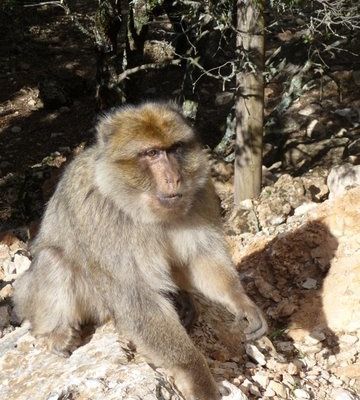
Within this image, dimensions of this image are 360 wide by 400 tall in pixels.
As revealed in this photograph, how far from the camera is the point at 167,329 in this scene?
3160 mm

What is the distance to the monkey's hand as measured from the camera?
3.28 metres

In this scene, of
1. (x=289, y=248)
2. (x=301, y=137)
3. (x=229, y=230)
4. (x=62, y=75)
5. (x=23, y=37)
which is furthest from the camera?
(x=23, y=37)

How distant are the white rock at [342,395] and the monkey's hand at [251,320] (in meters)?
0.51

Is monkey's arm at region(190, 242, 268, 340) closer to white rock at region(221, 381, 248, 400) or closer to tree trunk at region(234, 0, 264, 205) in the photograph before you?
white rock at region(221, 381, 248, 400)

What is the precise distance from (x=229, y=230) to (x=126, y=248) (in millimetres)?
2837

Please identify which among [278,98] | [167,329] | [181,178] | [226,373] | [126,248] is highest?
[181,178]

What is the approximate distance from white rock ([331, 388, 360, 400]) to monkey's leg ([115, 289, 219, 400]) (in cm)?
73

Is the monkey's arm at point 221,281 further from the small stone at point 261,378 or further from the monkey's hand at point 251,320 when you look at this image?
the small stone at point 261,378

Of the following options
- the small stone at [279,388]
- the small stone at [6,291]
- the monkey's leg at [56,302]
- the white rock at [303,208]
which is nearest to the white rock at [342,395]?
the small stone at [279,388]

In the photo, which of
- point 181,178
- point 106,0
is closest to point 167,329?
point 181,178

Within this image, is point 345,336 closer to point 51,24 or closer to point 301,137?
point 301,137

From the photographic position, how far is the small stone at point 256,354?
353cm

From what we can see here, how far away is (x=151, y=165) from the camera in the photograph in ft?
10.4

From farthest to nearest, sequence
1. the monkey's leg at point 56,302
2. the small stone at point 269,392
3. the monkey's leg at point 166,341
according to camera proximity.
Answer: the monkey's leg at point 56,302
the small stone at point 269,392
the monkey's leg at point 166,341
